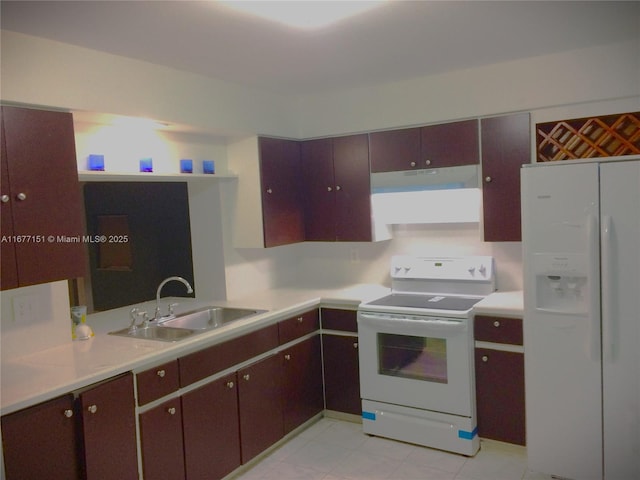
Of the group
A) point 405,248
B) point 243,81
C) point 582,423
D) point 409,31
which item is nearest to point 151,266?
point 243,81

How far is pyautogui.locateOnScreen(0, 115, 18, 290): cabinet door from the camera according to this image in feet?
7.16

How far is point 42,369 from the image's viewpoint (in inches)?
90.5

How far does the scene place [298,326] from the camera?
3436mm

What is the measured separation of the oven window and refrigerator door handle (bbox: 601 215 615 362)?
2.92 ft

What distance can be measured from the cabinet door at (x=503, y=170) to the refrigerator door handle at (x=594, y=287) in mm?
817

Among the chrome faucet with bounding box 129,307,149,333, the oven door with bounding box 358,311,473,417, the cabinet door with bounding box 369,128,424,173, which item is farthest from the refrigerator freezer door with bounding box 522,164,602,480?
the chrome faucet with bounding box 129,307,149,333

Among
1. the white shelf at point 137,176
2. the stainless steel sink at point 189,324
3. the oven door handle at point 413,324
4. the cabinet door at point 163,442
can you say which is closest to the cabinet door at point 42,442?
the cabinet door at point 163,442

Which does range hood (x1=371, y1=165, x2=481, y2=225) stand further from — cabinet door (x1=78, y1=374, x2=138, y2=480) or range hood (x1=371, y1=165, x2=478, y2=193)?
cabinet door (x1=78, y1=374, x2=138, y2=480)

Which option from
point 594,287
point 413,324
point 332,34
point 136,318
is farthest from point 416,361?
point 332,34

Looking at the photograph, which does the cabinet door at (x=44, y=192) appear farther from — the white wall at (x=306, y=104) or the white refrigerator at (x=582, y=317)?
the white refrigerator at (x=582, y=317)

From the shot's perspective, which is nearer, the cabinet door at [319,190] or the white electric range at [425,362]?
the white electric range at [425,362]

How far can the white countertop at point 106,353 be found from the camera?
2078mm

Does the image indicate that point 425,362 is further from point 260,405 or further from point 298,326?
point 260,405

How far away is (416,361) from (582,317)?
1033mm
